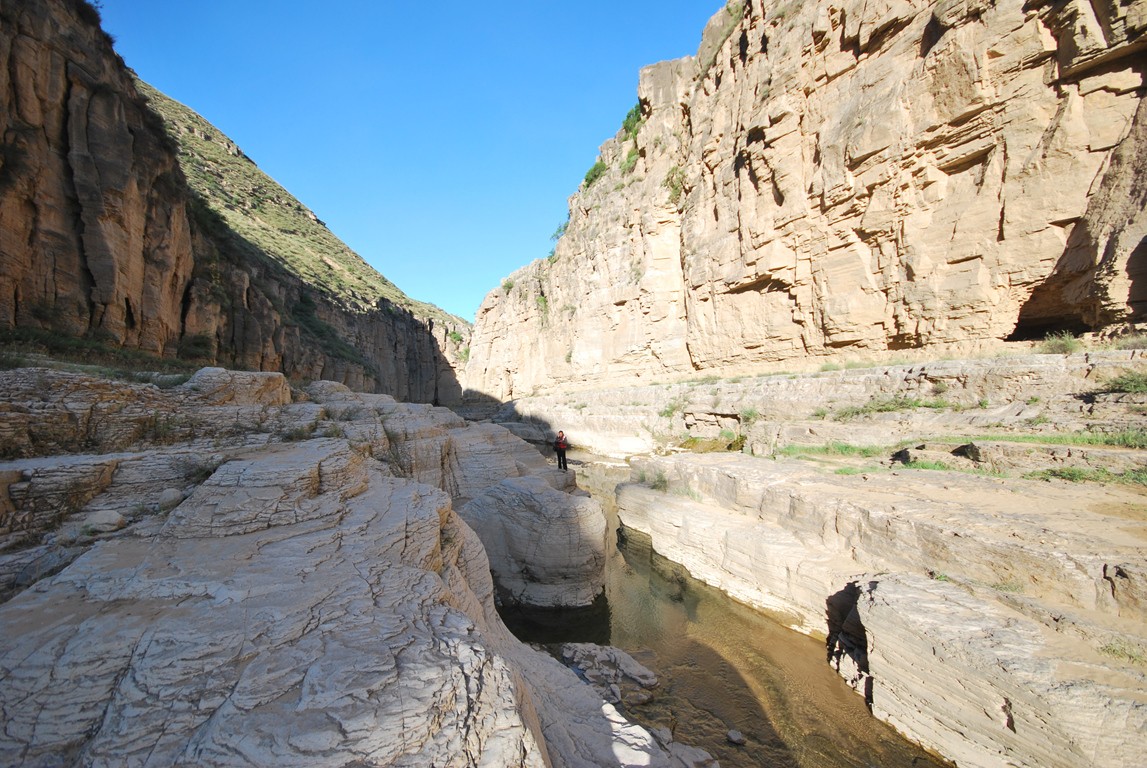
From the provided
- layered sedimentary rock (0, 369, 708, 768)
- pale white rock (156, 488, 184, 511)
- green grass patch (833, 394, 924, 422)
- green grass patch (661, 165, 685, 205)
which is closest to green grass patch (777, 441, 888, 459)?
green grass patch (833, 394, 924, 422)

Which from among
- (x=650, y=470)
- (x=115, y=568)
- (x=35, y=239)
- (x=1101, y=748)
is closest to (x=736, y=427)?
(x=650, y=470)

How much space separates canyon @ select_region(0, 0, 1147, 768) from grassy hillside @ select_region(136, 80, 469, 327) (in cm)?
1681

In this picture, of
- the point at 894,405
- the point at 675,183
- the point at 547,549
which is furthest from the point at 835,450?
the point at 675,183

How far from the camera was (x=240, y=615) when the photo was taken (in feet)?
8.91

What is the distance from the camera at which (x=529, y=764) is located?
2125 mm

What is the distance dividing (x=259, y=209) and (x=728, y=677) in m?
51.7

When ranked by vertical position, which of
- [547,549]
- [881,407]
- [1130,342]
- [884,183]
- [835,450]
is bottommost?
[547,549]

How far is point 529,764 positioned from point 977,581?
5776mm

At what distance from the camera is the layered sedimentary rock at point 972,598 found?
3.44 metres

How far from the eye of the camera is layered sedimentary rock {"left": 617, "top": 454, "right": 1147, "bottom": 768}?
11.3 feet

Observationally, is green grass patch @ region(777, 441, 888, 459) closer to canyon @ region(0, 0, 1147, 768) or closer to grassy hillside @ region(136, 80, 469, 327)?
canyon @ region(0, 0, 1147, 768)

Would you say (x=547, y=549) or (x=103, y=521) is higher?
(x=103, y=521)

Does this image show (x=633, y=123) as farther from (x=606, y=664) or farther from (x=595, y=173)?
(x=606, y=664)

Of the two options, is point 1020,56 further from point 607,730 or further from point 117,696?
point 117,696
